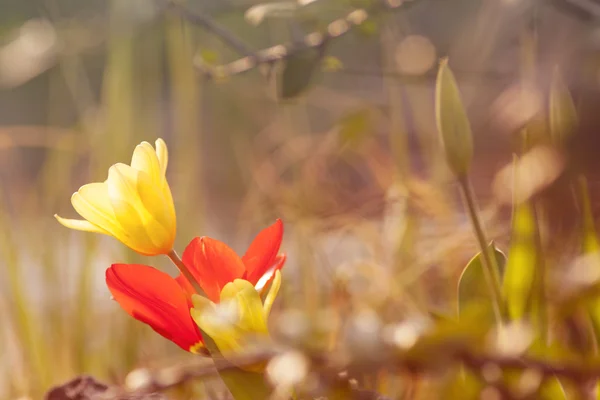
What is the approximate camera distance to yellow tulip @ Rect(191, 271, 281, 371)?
0.14 metres

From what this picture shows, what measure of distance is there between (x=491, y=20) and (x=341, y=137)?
0.24 metres

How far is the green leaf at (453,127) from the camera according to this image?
17 centimetres

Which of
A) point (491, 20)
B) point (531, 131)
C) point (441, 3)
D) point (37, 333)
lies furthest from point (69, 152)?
point (441, 3)

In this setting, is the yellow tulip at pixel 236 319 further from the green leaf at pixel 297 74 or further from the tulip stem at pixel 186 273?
the green leaf at pixel 297 74

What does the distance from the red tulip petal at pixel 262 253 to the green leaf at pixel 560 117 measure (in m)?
0.08

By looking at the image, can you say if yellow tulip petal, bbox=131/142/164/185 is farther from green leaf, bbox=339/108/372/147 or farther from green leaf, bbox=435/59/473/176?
green leaf, bbox=339/108/372/147

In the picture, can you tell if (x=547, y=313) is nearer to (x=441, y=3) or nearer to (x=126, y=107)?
(x=126, y=107)

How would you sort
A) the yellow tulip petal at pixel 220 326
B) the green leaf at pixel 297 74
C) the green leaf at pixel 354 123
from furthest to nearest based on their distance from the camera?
1. the green leaf at pixel 354 123
2. the green leaf at pixel 297 74
3. the yellow tulip petal at pixel 220 326

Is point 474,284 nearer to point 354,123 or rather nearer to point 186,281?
point 186,281

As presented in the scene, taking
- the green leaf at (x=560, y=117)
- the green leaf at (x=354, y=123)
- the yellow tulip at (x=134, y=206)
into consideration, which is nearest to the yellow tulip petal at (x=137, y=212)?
the yellow tulip at (x=134, y=206)

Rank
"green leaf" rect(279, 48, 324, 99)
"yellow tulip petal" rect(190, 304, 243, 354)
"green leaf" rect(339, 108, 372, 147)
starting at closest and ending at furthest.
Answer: "yellow tulip petal" rect(190, 304, 243, 354) < "green leaf" rect(279, 48, 324, 99) < "green leaf" rect(339, 108, 372, 147)

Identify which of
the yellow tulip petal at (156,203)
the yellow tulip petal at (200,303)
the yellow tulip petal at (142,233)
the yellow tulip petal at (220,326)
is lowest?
the yellow tulip petal at (220,326)

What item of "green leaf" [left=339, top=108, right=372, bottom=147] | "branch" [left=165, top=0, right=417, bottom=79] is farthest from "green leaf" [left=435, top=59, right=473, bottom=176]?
"green leaf" [left=339, top=108, right=372, bottom=147]

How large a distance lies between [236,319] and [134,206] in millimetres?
41
